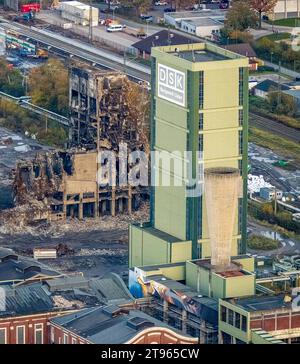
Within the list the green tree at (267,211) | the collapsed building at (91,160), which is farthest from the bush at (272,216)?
the collapsed building at (91,160)

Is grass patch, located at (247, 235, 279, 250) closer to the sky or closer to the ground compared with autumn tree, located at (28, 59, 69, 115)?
closer to the ground

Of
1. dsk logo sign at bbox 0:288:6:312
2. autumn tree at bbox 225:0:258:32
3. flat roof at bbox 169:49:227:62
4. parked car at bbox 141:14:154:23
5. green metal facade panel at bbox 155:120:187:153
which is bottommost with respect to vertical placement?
parked car at bbox 141:14:154:23

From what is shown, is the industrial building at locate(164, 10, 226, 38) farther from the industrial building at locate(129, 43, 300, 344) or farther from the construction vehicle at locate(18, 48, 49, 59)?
the industrial building at locate(129, 43, 300, 344)

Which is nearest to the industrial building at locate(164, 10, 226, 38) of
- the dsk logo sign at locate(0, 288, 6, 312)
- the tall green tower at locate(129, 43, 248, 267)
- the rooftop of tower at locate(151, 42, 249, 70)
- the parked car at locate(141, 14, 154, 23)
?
the parked car at locate(141, 14, 154, 23)

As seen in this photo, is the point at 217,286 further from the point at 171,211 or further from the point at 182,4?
the point at 182,4

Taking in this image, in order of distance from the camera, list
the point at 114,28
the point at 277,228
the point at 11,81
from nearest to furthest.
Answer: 1. the point at 277,228
2. the point at 11,81
3. the point at 114,28

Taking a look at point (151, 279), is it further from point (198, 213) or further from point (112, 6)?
point (112, 6)

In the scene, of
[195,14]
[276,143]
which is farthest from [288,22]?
[276,143]
